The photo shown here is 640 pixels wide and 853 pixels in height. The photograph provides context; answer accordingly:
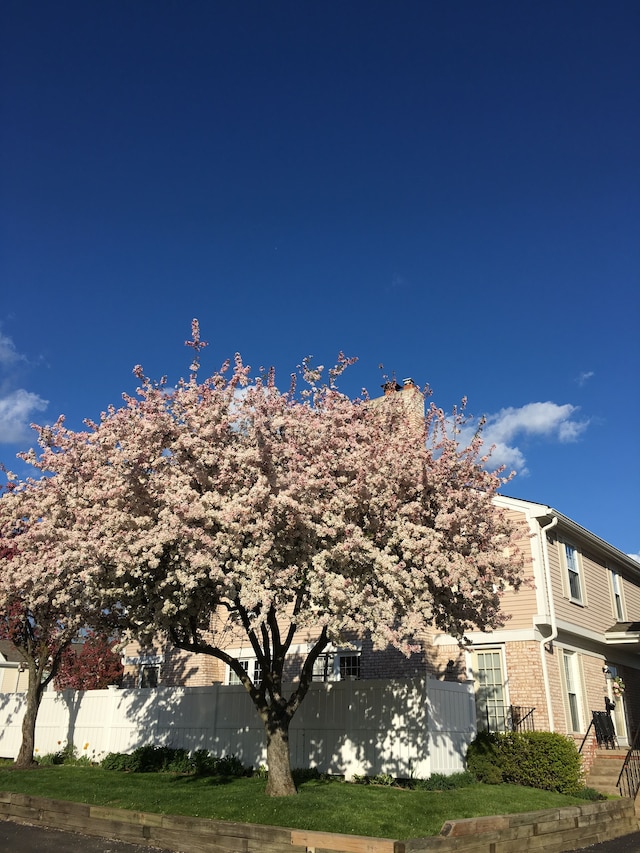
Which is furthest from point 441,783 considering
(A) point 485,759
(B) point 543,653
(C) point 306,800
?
(B) point 543,653

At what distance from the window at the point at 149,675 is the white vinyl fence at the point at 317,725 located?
431 cm

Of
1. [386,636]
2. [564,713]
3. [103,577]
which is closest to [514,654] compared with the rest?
[564,713]

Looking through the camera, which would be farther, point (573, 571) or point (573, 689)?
point (573, 571)

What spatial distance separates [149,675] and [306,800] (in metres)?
15.1

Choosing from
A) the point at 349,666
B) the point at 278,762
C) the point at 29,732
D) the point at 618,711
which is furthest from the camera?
the point at 618,711

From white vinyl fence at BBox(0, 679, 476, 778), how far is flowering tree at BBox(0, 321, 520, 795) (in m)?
3.19

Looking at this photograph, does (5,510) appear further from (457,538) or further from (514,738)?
(514,738)

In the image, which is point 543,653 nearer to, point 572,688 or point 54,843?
point 572,688

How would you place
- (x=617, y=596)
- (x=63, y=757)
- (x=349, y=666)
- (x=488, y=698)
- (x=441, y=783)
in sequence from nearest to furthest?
(x=441, y=783) → (x=488, y=698) → (x=63, y=757) → (x=349, y=666) → (x=617, y=596)

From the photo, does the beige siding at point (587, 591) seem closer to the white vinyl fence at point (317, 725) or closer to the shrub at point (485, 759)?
the shrub at point (485, 759)

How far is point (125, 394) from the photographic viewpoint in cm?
1352

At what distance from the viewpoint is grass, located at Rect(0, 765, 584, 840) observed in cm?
1086

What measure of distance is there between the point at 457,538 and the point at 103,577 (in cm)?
676

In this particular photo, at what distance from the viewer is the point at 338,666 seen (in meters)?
21.0
